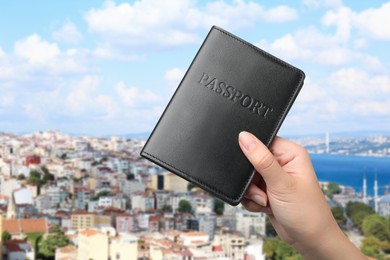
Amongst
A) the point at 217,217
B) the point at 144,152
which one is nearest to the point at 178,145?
the point at 144,152

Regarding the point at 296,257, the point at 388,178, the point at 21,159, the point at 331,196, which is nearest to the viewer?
the point at 296,257

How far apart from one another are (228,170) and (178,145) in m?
0.06

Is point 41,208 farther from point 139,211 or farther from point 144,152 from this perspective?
point 144,152

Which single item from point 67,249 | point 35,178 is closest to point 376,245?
point 67,249

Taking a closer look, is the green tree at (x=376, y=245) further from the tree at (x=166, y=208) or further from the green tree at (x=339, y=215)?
the tree at (x=166, y=208)

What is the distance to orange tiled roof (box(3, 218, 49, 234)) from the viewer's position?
8.27 meters

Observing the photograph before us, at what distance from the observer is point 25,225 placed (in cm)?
839

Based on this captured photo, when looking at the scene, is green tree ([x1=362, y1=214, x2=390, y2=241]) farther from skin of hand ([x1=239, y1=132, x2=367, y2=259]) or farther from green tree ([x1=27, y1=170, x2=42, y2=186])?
skin of hand ([x1=239, y1=132, x2=367, y2=259])

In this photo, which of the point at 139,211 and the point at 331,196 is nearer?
the point at 139,211

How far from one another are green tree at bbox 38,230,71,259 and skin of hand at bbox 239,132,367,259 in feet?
24.0

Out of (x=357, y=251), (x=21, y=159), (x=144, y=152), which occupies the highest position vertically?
(x=21, y=159)

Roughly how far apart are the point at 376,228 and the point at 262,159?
28.6ft

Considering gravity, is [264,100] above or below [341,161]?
below

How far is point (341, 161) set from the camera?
16234mm
